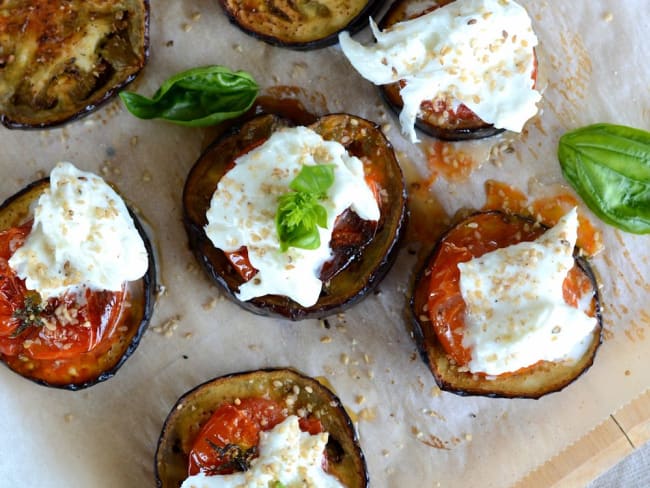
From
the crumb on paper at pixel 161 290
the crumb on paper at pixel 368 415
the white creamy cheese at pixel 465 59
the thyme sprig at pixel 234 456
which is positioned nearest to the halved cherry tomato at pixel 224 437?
the thyme sprig at pixel 234 456

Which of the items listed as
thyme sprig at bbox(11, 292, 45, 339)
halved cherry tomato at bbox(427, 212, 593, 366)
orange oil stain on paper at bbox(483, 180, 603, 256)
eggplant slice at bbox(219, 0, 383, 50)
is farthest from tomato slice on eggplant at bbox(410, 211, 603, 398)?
thyme sprig at bbox(11, 292, 45, 339)

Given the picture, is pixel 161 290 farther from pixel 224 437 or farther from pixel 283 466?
pixel 283 466

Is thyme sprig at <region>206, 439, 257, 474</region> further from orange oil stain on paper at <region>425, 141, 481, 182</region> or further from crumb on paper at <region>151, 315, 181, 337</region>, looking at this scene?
orange oil stain on paper at <region>425, 141, 481, 182</region>

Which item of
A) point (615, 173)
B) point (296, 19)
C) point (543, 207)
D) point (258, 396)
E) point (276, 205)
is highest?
point (296, 19)

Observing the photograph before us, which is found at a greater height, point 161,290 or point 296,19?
point 296,19

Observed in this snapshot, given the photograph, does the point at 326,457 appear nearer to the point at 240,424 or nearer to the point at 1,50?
the point at 240,424

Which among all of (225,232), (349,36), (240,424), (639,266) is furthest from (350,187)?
(639,266)

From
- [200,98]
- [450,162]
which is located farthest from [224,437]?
[450,162]
